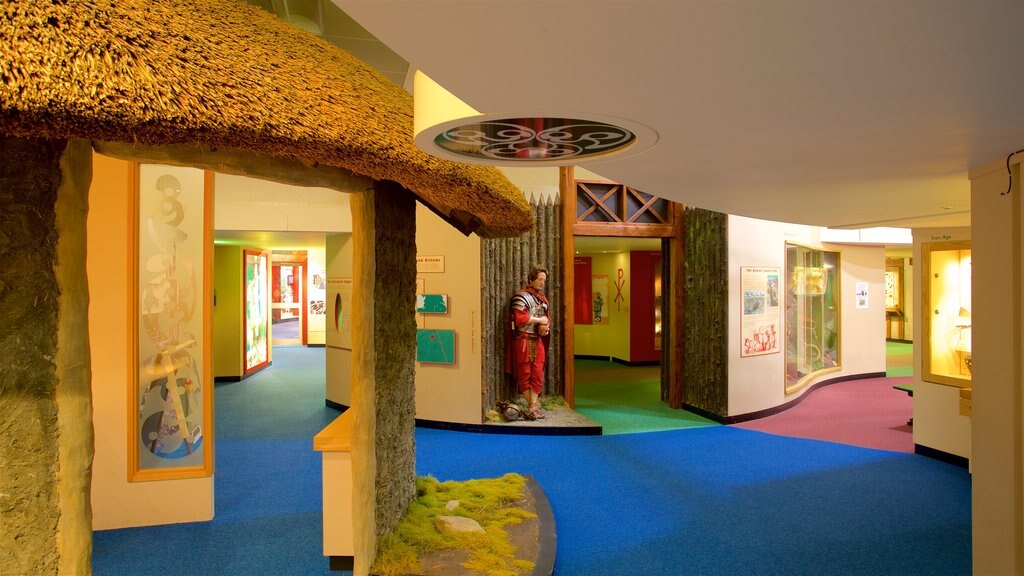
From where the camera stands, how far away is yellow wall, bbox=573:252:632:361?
11.4 meters

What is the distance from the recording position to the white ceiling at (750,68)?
1128mm

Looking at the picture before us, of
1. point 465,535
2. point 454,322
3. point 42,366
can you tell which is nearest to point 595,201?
point 454,322

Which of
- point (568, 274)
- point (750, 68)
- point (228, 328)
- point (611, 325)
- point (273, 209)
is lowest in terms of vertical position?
point (611, 325)

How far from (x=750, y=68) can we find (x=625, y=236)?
5.99 m

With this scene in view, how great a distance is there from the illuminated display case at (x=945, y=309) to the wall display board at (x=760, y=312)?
177 centimetres

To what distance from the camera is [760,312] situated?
714 cm

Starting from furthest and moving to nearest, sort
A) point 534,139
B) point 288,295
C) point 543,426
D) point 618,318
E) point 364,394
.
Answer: point 288,295, point 618,318, point 543,426, point 364,394, point 534,139

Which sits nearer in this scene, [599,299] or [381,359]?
[381,359]

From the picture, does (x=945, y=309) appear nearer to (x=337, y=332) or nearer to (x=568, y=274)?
(x=568, y=274)

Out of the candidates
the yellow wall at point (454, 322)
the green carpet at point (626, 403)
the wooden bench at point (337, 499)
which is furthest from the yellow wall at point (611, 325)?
the wooden bench at point (337, 499)

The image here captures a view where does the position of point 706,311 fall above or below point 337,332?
above

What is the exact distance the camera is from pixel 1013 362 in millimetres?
2373

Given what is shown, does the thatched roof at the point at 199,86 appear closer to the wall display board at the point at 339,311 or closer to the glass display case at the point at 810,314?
the wall display board at the point at 339,311

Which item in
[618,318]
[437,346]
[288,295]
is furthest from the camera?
[288,295]
